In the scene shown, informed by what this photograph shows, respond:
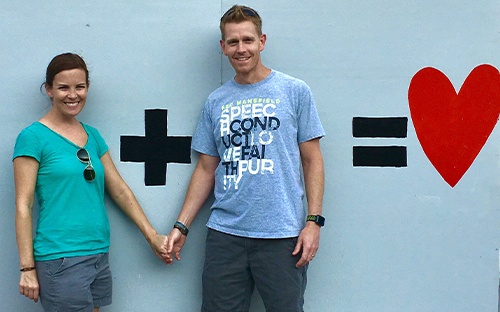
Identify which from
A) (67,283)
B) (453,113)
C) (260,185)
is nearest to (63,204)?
(67,283)

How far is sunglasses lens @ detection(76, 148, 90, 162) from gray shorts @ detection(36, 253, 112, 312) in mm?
343

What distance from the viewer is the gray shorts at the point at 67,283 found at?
192cm

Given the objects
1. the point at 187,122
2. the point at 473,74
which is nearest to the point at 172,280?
the point at 187,122

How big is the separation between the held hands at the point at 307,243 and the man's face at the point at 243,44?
23.5 inches

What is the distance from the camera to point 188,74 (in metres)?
2.29

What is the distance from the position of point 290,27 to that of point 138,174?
0.84m

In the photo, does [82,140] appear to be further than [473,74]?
No

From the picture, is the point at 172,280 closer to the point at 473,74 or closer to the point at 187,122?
the point at 187,122

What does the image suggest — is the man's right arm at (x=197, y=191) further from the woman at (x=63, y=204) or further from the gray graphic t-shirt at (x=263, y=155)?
the woman at (x=63, y=204)

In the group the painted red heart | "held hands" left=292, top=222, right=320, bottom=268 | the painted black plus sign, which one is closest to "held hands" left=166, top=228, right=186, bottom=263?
the painted black plus sign

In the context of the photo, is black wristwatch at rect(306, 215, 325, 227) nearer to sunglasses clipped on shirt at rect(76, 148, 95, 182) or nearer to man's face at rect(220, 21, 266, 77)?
man's face at rect(220, 21, 266, 77)

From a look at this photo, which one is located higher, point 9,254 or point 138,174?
point 138,174

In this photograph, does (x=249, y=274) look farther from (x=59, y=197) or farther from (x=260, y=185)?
(x=59, y=197)

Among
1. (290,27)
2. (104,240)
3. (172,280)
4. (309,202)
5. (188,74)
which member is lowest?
(172,280)
